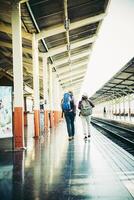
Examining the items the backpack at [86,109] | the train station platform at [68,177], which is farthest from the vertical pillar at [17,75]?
the backpack at [86,109]

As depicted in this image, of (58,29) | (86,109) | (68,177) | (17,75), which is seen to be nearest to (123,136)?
(58,29)

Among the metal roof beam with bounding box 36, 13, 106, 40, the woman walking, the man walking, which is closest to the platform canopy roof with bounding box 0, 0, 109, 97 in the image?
the metal roof beam with bounding box 36, 13, 106, 40

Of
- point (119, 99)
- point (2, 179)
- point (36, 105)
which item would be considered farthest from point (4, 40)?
point (119, 99)

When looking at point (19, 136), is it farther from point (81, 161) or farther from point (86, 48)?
point (86, 48)

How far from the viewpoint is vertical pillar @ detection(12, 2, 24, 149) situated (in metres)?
10.7

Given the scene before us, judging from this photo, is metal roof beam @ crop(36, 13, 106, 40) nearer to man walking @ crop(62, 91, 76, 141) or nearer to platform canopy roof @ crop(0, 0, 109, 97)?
platform canopy roof @ crop(0, 0, 109, 97)

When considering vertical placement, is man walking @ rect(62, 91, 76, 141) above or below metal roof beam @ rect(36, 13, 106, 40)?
below

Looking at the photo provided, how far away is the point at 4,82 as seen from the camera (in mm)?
22438

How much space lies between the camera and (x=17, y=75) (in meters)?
10.7

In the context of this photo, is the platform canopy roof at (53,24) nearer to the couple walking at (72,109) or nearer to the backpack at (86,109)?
the couple walking at (72,109)

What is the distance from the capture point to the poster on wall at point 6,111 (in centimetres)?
1038

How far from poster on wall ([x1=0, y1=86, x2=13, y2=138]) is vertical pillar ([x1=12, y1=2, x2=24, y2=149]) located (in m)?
0.33

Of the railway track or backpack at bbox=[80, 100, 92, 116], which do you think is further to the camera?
the railway track

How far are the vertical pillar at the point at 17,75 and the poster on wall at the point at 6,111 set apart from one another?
0.33 meters
